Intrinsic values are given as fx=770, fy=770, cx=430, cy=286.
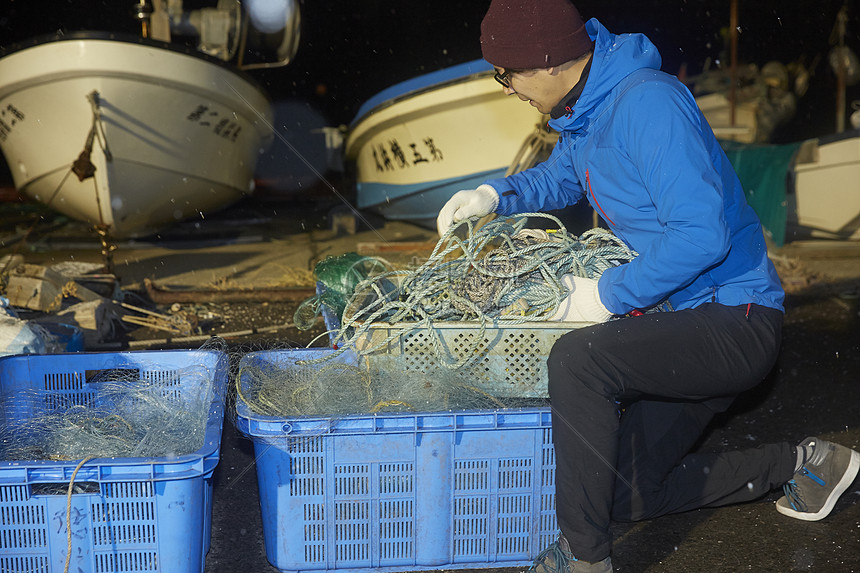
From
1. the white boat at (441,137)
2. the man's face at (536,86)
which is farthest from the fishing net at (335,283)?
the white boat at (441,137)

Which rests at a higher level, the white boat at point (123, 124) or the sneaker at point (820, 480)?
the white boat at point (123, 124)

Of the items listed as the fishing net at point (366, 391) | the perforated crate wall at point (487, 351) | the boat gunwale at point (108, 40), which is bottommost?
the fishing net at point (366, 391)

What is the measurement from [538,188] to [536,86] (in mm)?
608

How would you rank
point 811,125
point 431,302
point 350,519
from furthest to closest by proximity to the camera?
point 811,125, point 431,302, point 350,519

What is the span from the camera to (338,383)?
252 centimetres

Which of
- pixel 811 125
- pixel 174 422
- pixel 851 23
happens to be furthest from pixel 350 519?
pixel 811 125

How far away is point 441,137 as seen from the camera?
8391 millimetres

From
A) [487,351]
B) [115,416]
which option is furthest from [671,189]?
[115,416]

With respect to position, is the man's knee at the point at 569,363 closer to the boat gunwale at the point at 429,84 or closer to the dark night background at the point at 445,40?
the boat gunwale at the point at 429,84

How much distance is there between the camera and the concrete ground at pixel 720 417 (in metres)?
2.58

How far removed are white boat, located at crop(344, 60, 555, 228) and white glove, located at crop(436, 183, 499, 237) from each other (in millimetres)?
3908

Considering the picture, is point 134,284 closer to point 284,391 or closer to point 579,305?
point 284,391

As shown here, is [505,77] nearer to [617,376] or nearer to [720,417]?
[617,376]

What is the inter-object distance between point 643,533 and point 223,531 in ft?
4.91
